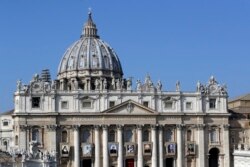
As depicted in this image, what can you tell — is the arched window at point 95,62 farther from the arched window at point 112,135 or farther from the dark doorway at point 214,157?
the dark doorway at point 214,157

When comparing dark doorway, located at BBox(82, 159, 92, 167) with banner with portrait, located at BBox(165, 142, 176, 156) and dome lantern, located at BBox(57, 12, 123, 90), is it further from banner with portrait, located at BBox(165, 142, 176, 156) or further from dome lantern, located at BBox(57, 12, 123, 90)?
dome lantern, located at BBox(57, 12, 123, 90)

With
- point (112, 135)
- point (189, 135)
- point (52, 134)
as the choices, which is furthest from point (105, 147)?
point (189, 135)

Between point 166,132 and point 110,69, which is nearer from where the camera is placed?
point 166,132

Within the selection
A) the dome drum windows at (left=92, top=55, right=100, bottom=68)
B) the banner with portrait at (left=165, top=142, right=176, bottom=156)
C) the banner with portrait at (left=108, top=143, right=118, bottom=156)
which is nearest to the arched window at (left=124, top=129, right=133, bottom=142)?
the banner with portrait at (left=108, top=143, right=118, bottom=156)

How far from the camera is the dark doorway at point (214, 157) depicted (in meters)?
87.0

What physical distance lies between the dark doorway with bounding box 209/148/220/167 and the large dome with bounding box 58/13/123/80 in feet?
81.2

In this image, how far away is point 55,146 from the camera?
8012 centimetres

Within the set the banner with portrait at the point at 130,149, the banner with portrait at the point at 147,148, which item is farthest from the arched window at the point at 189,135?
the banner with portrait at the point at 130,149

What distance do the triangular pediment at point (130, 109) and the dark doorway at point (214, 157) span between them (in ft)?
34.6

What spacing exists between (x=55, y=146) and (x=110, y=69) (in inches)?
1109

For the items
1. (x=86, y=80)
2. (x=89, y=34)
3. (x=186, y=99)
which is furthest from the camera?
(x=89, y=34)

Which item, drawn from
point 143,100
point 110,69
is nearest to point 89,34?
point 110,69

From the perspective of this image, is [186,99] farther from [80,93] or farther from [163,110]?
[80,93]

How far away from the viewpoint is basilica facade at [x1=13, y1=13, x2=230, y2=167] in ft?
265
